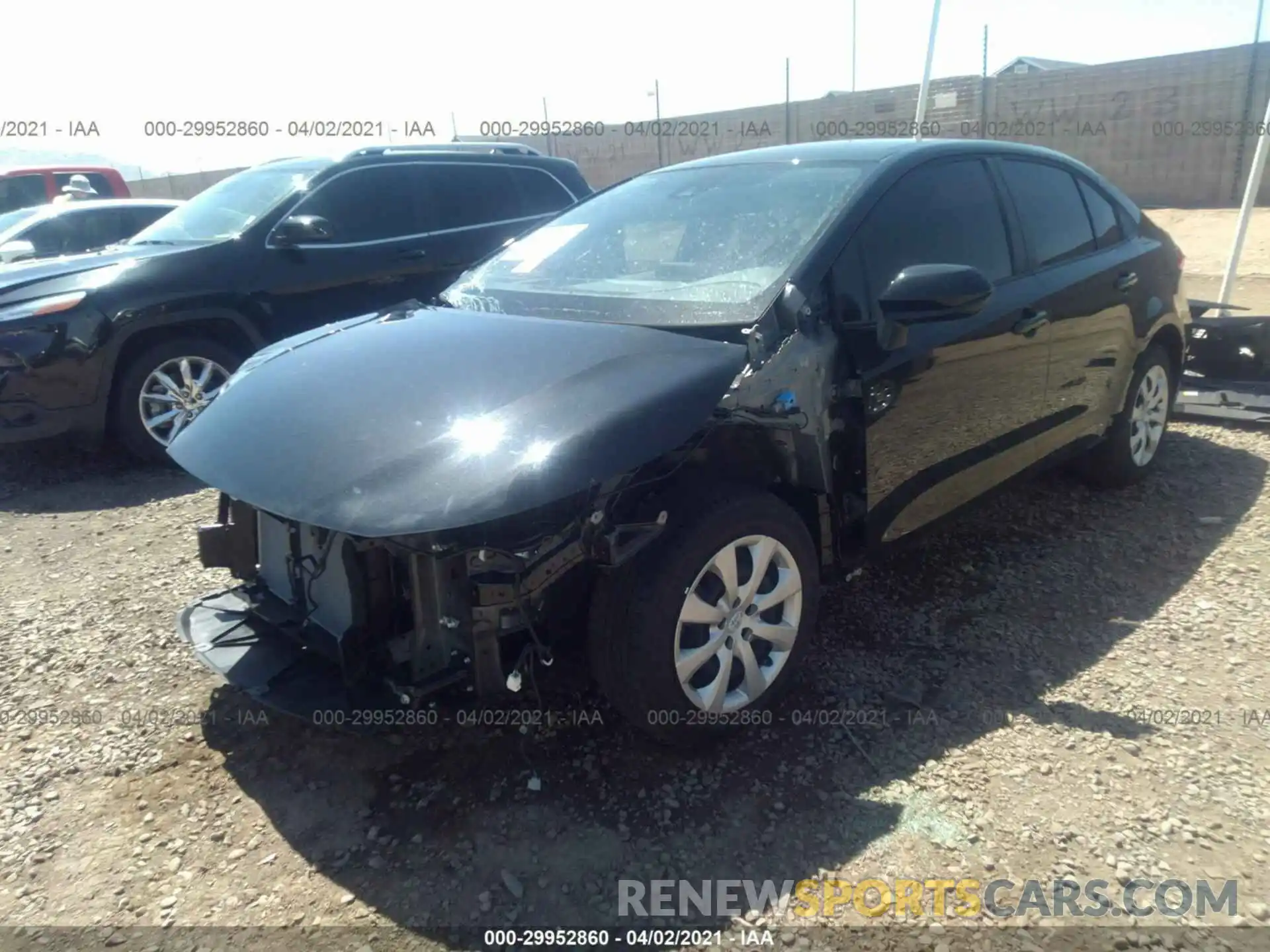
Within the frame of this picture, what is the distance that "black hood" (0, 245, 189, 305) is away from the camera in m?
5.42

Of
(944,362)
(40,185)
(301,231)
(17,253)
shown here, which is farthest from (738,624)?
(40,185)

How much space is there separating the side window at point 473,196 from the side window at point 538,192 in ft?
0.18

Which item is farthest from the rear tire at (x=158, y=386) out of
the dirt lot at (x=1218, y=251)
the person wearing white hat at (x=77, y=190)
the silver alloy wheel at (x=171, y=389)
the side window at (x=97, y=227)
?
the dirt lot at (x=1218, y=251)

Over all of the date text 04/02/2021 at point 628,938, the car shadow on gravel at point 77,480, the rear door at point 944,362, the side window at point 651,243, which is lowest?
the date text 04/02/2021 at point 628,938

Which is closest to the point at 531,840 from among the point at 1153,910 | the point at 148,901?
the point at 148,901

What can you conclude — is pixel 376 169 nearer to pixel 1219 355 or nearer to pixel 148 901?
pixel 148 901

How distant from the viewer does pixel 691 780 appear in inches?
104

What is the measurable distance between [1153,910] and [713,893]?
104 cm

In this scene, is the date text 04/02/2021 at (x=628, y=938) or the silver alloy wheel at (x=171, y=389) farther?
the silver alloy wheel at (x=171, y=389)

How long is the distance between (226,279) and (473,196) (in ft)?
6.25

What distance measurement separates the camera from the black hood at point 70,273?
5.42 m

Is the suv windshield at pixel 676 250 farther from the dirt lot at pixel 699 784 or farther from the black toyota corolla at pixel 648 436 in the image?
the dirt lot at pixel 699 784

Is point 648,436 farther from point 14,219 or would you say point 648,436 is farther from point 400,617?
point 14,219

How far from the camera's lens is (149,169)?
35.8 metres
